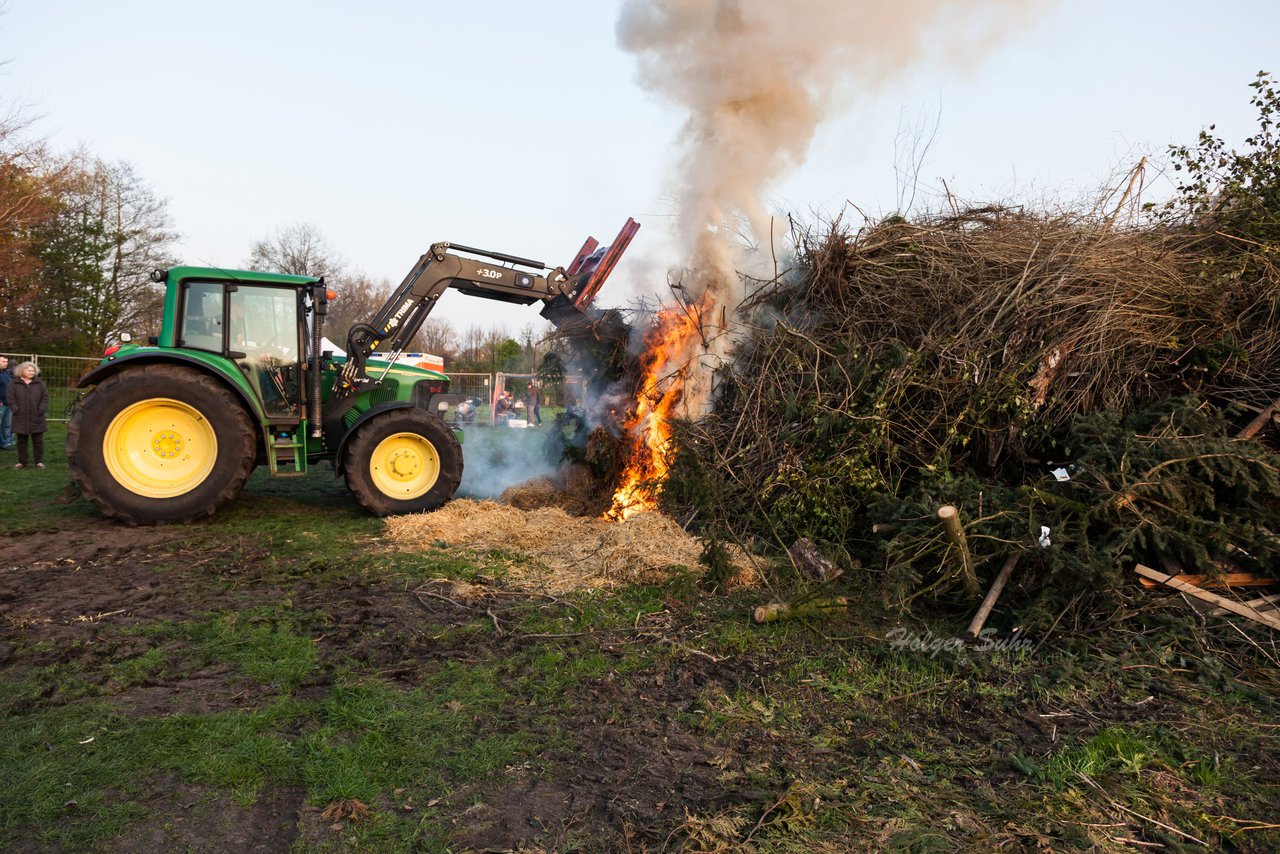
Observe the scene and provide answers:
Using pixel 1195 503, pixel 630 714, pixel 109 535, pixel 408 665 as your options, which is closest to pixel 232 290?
pixel 109 535

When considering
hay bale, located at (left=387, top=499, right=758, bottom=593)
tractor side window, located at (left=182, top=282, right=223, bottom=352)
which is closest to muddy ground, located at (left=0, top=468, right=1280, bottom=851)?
hay bale, located at (left=387, top=499, right=758, bottom=593)

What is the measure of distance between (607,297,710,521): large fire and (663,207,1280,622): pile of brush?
1.72ft

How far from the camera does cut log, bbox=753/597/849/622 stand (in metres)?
4.92

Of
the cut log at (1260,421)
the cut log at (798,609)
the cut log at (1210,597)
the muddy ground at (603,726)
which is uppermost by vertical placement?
the cut log at (1260,421)

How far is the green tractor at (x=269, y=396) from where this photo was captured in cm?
710

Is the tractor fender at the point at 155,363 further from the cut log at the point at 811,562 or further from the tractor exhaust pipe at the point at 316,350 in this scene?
the cut log at the point at 811,562

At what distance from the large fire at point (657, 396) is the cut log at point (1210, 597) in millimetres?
4138

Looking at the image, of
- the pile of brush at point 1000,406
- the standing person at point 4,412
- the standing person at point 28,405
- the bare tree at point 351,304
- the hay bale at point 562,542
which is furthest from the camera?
the bare tree at point 351,304

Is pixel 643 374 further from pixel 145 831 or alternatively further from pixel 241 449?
pixel 145 831

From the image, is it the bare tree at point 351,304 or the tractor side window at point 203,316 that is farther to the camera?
the bare tree at point 351,304

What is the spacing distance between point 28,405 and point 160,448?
5.43m

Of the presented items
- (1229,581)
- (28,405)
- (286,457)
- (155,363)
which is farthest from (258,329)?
(1229,581)

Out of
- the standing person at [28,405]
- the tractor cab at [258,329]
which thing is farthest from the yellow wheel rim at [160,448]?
the standing person at [28,405]

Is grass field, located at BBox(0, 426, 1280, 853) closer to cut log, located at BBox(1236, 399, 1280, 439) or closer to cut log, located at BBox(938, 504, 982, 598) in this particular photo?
cut log, located at BBox(938, 504, 982, 598)
